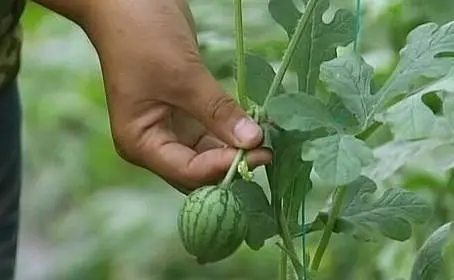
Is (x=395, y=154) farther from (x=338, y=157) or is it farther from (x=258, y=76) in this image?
(x=338, y=157)

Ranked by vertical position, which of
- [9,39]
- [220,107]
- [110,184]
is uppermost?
[220,107]

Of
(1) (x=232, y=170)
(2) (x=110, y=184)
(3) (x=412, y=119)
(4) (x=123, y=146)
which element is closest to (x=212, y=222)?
(1) (x=232, y=170)

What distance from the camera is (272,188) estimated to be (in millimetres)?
1076

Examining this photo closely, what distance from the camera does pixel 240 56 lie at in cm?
106

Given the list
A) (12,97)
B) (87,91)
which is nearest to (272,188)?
(12,97)

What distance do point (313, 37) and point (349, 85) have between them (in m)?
0.07

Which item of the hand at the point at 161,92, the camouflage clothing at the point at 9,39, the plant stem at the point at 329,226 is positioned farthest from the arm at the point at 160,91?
the camouflage clothing at the point at 9,39

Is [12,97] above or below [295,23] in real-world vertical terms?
below

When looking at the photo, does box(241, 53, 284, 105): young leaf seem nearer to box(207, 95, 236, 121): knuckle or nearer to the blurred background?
box(207, 95, 236, 121): knuckle

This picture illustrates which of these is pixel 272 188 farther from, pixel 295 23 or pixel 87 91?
pixel 87 91

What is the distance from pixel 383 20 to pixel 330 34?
2.00 ft

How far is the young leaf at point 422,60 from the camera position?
1040mm

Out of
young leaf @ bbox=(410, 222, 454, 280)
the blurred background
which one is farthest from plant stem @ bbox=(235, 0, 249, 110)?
the blurred background

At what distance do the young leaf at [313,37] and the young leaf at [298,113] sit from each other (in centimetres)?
8
